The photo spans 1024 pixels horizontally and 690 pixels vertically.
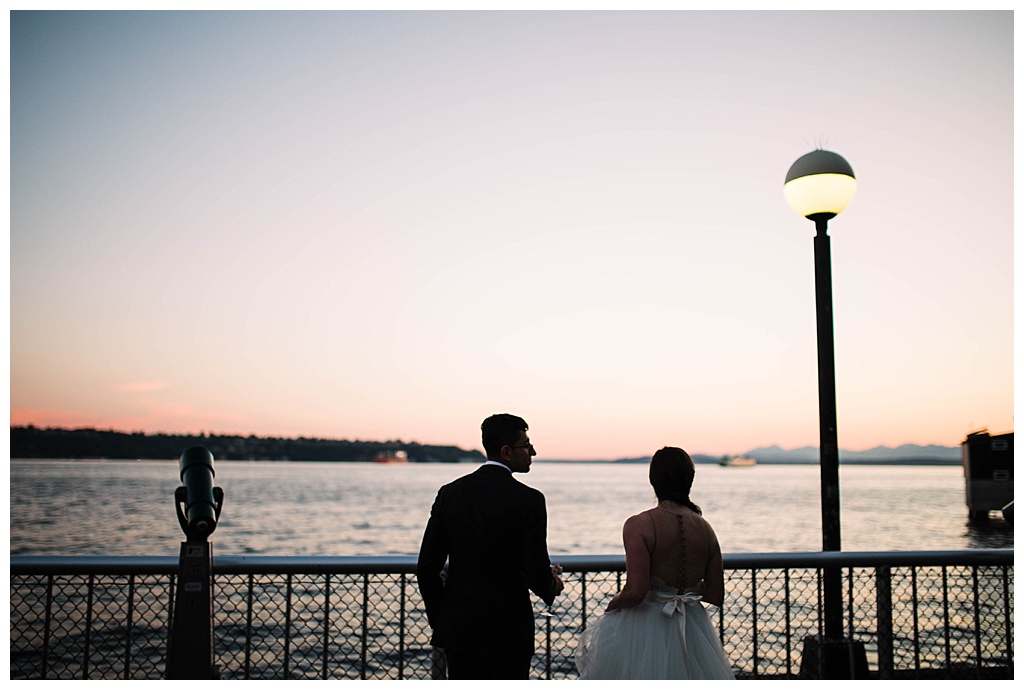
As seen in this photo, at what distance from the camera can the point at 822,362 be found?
555 centimetres

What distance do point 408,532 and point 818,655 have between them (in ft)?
106

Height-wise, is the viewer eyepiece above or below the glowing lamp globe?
below

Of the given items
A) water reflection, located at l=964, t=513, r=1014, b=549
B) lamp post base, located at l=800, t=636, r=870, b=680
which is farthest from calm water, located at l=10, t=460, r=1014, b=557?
lamp post base, located at l=800, t=636, r=870, b=680

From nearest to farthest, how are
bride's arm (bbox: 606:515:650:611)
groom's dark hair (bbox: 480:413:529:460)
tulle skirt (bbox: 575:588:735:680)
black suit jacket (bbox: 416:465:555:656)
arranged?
black suit jacket (bbox: 416:465:555:656), groom's dark hair (bbox: 480:413:529:460), bride's arm (bbox: 606:515:650:611), tulle skirt (bbox: 575:588:735:680)

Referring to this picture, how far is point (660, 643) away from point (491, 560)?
3.50 feet

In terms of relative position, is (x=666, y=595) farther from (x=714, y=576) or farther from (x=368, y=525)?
(x=368, y=525)

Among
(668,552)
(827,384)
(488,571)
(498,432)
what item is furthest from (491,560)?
(827,384)

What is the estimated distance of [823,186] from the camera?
575 cm

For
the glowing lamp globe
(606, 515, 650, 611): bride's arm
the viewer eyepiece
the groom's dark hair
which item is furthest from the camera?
the glowing lamp globe

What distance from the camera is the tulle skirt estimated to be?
407cm

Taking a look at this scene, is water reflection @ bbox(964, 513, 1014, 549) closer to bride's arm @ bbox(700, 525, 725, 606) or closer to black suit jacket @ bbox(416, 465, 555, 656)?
bride's arm @ bbox(700, 525, 725, 606)

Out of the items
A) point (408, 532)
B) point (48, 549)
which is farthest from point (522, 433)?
point (408, 532)

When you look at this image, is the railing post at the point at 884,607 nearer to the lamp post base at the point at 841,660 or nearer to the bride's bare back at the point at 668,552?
the lamp post base at the point at 841,660
